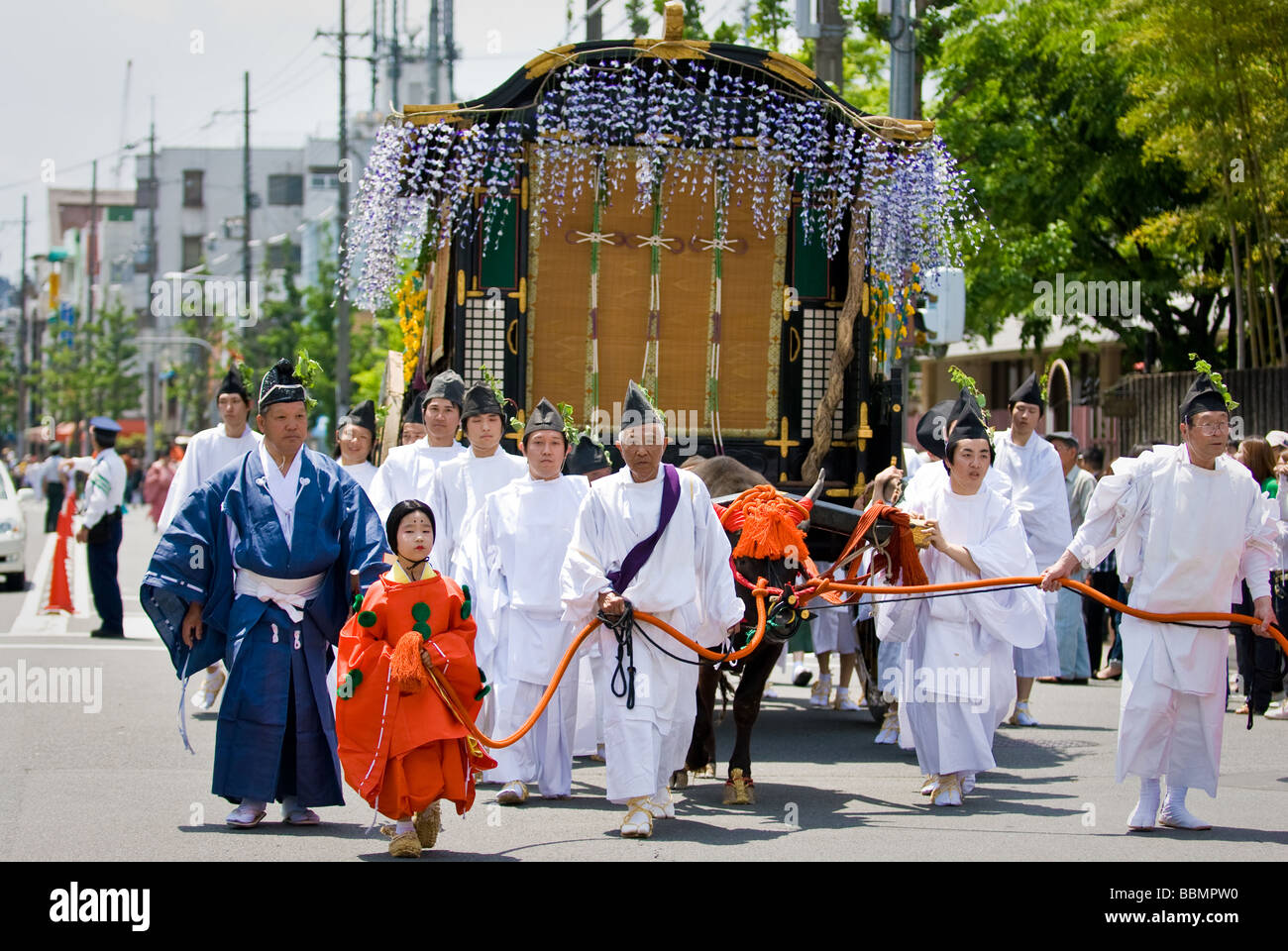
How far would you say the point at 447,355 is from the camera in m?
11.9

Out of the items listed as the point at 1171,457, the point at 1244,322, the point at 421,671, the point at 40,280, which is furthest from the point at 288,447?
the point at 40,280

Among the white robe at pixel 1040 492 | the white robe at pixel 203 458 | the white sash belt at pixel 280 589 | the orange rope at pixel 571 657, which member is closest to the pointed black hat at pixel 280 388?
the white sash belt at pixel 280 589

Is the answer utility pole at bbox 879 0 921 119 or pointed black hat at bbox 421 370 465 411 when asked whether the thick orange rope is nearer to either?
pointed black hat at bbox 421 370 465 411

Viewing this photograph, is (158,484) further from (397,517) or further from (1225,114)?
(397,517)

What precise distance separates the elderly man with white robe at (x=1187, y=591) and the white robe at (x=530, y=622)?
8.20 feet

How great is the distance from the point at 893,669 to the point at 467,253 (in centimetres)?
433

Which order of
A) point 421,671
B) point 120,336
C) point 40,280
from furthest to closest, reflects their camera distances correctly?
point 40,280
point 120,336
point 421,671

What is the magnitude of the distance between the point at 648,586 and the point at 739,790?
1335mm

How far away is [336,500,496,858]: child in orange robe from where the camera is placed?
677 cm

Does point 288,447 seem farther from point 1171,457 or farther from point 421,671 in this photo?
point 1171,457

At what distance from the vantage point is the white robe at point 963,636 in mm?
8367

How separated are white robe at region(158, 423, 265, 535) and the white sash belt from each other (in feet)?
12.4

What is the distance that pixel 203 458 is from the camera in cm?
1138

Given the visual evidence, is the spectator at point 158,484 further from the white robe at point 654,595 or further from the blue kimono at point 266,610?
the white robe at point 654,595
